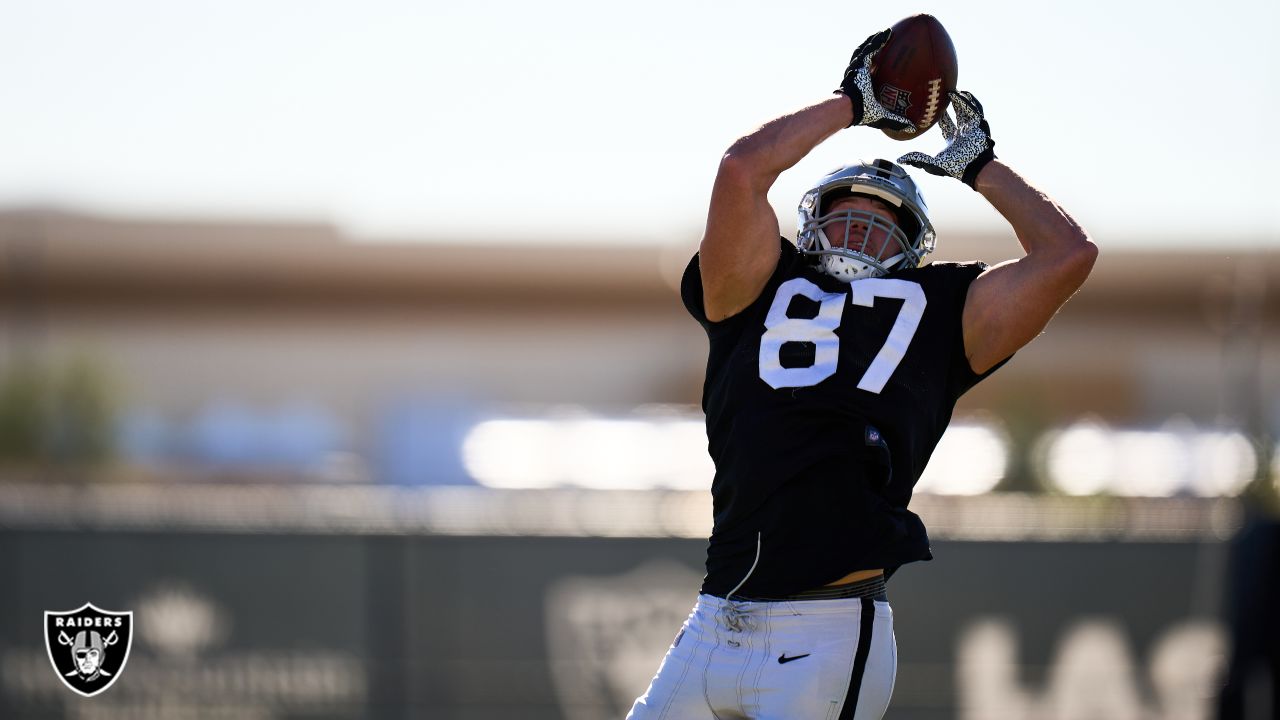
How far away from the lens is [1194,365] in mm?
23234

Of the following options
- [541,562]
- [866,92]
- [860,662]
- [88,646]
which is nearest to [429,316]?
[541,562]

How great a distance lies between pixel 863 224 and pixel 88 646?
4394mm

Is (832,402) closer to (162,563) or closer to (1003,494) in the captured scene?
(162,563)

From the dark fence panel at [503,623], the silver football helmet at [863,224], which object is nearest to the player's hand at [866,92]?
the silver football helmet at [863,224]

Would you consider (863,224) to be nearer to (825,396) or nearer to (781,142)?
(781,142)

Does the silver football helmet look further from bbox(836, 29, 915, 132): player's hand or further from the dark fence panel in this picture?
the dark fence panel

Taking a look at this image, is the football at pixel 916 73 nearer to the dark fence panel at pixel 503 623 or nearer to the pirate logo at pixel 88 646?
the dark fence panel at pixel 503 623

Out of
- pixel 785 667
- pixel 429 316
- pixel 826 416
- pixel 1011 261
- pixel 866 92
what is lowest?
pixel 785 667

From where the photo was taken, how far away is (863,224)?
10.3ft

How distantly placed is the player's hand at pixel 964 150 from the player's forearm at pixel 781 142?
0.25m

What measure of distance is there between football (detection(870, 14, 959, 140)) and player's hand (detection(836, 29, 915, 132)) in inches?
0.6

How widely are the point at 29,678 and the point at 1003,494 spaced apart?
582 centimetres

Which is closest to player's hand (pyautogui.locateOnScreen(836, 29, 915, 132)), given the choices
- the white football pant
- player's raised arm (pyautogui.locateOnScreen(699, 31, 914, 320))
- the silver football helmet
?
player's raised arm (pyautogui.locateOnScreen(699, 31, 914, 320))

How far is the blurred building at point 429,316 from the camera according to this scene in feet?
73.3
